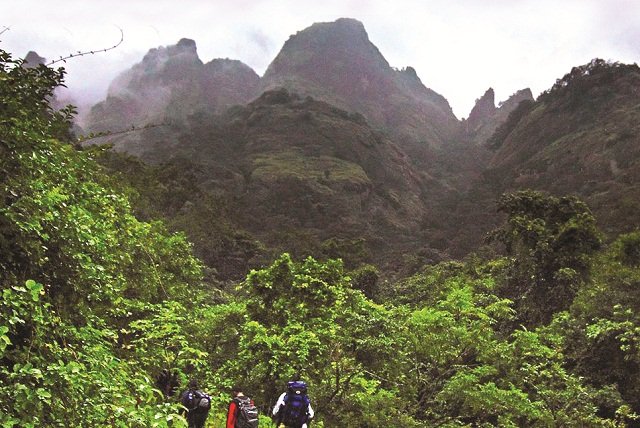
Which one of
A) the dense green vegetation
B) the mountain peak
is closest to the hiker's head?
the dense green vegetation

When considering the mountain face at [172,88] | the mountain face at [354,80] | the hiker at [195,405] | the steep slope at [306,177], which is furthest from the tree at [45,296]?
the mountain face at [354,80]

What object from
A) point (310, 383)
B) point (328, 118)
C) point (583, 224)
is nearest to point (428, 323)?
point (310, 383)

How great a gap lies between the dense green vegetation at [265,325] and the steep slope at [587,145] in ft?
50.6

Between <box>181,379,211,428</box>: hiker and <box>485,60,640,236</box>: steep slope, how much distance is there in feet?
Result: 109

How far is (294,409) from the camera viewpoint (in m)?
8.13

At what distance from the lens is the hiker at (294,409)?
26.7ft

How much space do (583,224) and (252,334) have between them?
20.5m

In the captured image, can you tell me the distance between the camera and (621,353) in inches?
672

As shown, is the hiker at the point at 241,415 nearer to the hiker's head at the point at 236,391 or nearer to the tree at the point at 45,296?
the hiker's head at the point at 236,391

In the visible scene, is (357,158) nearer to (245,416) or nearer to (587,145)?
(587,145)

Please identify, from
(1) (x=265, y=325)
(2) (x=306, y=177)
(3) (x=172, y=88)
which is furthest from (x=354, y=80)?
(1) (x=265, y=325)

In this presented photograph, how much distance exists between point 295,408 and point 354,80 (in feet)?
567

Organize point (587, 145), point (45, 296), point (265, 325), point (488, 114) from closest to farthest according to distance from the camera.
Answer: point (45, 296) → point (265, 325) → point (587, 145) → point (488, 114)

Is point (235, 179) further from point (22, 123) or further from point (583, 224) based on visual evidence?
point (22, 123)
